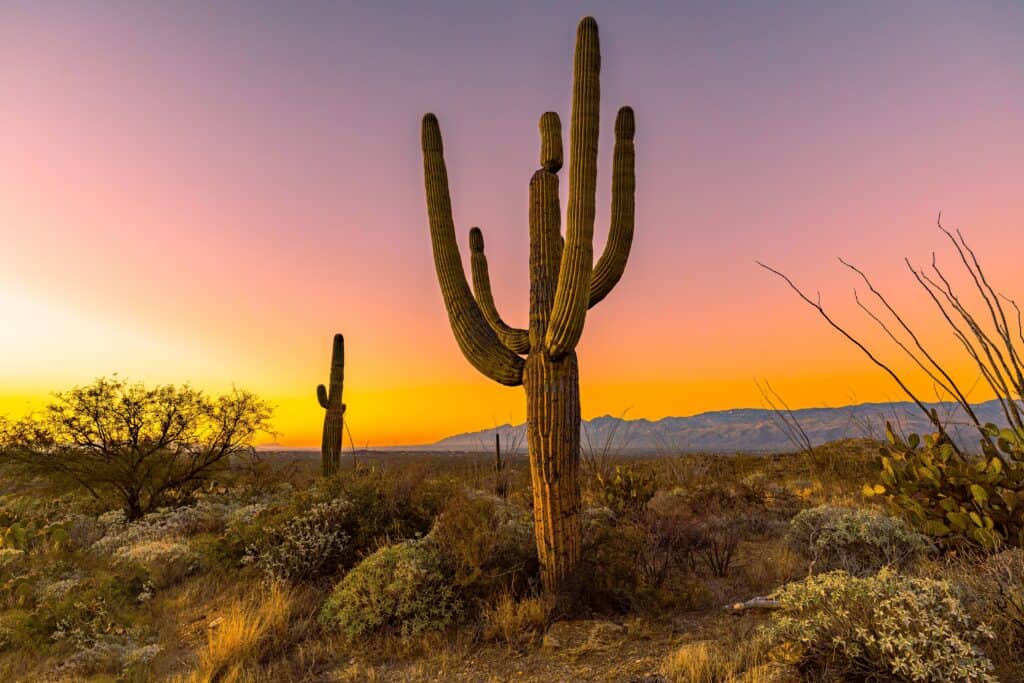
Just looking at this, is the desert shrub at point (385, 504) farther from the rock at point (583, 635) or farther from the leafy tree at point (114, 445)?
the leafy tree at point (114, 445)

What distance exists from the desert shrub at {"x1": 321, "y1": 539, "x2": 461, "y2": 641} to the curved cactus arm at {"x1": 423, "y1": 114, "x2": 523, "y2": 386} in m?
2.37

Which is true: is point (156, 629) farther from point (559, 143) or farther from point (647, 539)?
point (559, 143)

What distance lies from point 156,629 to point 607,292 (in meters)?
6.86

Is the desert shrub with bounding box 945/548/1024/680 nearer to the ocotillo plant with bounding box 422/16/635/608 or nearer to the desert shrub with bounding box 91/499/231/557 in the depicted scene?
the ocotillo plant with bounding box 422/16/635/608

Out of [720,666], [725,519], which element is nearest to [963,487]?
[725,519]

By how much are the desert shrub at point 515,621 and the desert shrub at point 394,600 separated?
0.47 meters

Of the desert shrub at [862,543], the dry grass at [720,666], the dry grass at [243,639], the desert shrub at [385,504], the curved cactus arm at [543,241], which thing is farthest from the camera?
the desert shrub at [385,504]

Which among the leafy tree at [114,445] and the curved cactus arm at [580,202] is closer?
the curved cactus arm at [580,202]

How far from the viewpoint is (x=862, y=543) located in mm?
7855

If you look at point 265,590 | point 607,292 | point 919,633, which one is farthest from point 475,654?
point 607,292

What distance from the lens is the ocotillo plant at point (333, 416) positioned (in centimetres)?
1547

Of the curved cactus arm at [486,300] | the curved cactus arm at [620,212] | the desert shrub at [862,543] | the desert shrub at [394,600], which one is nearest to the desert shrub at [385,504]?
the desert shrub at [394,600]

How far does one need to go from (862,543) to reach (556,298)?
5.62 meters

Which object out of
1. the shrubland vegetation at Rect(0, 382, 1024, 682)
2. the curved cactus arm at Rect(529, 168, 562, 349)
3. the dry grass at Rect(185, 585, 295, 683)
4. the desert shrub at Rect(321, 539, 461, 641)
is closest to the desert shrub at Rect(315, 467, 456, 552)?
the shrubland vegetation at Rect(0, 382, 1024, 682)
